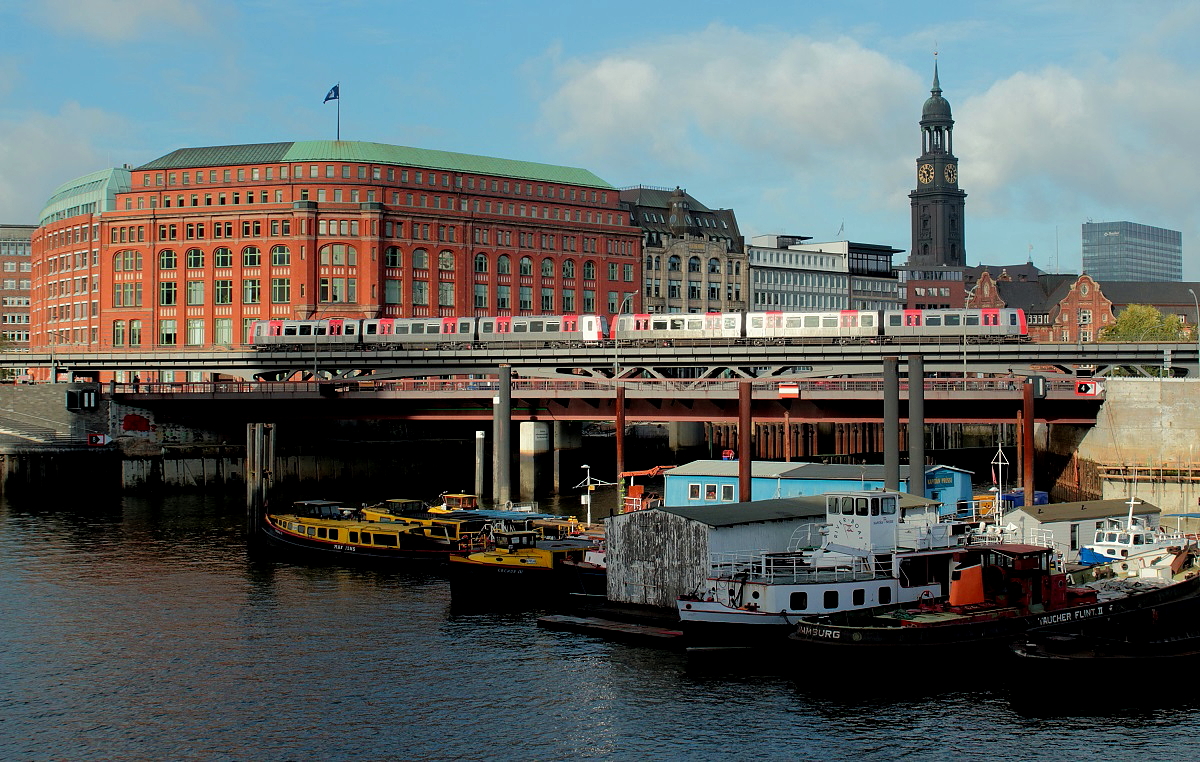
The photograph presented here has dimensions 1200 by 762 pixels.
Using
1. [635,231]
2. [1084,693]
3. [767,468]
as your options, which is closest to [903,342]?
[767,468]

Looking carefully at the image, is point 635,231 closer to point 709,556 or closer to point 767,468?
point 767,468

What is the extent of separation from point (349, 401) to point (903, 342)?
155ft

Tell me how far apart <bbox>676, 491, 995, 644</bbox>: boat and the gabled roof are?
906 cm

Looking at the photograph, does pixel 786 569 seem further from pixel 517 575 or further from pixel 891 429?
pixel 891 429

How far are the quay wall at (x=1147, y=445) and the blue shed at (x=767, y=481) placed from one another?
2184 centimetres

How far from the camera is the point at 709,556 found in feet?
169

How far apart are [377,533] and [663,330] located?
171 feet

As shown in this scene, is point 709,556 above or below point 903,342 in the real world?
below

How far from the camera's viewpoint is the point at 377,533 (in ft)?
232

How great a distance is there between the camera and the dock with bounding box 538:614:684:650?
50.4 m

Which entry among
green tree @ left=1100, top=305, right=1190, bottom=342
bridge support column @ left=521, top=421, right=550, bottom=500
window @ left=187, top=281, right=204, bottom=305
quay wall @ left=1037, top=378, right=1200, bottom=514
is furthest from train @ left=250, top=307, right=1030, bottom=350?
green tree @ left=1100, top=305, right=1190, bottom=342

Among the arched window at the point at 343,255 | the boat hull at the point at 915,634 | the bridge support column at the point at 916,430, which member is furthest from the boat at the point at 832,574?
the arched window at the point at 343,255

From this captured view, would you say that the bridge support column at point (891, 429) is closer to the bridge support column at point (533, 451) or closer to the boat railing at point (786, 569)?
the boat railing at point (786, 569)

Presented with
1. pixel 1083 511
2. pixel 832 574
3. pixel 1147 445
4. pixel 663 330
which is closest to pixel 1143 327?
pixel 663 330
